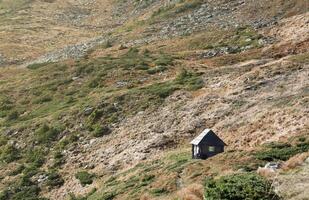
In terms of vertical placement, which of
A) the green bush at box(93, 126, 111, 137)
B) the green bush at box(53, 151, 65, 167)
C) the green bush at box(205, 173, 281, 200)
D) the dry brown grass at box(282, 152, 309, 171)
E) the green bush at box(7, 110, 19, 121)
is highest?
the green bush at box(205, 173, 281, 200)

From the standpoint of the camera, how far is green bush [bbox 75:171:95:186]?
125 ft

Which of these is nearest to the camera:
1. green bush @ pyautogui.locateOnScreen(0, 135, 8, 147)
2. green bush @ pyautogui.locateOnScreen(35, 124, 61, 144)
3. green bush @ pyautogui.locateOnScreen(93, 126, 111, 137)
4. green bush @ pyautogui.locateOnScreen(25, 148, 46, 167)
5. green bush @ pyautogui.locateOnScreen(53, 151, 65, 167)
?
green bush @ pyautogui.locateOnScreen(53, 151, 65, 167)

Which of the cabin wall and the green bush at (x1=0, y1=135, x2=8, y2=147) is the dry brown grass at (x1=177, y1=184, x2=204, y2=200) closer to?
the cabin wall

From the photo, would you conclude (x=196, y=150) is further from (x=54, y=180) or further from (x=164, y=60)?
(x=164, y=60)

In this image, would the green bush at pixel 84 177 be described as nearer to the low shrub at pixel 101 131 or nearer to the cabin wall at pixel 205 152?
the low shrub at pixel 101 131

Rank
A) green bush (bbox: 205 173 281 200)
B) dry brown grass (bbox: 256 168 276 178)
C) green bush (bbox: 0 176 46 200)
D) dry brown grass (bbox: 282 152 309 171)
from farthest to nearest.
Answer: green bush (bbox: 0 176 46 200), dry brown grass (bbox: 282 152 309 171), dry brown grass (bbox: 256 168 276 178), green bush (bbox: 205 173 281 200)

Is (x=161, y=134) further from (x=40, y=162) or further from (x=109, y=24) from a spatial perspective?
(x=109, y=24)

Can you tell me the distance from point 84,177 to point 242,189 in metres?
20.0

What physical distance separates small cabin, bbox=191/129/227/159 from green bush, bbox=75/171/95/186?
9.12 meters

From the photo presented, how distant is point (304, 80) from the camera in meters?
43.4

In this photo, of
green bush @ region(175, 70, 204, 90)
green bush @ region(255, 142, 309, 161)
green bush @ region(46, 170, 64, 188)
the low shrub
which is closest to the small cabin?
green bush @ region(255, 142, 309, 161)

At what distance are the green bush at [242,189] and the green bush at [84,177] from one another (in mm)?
17583

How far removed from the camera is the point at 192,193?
25328mm

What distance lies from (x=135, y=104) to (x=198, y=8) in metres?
39.9
